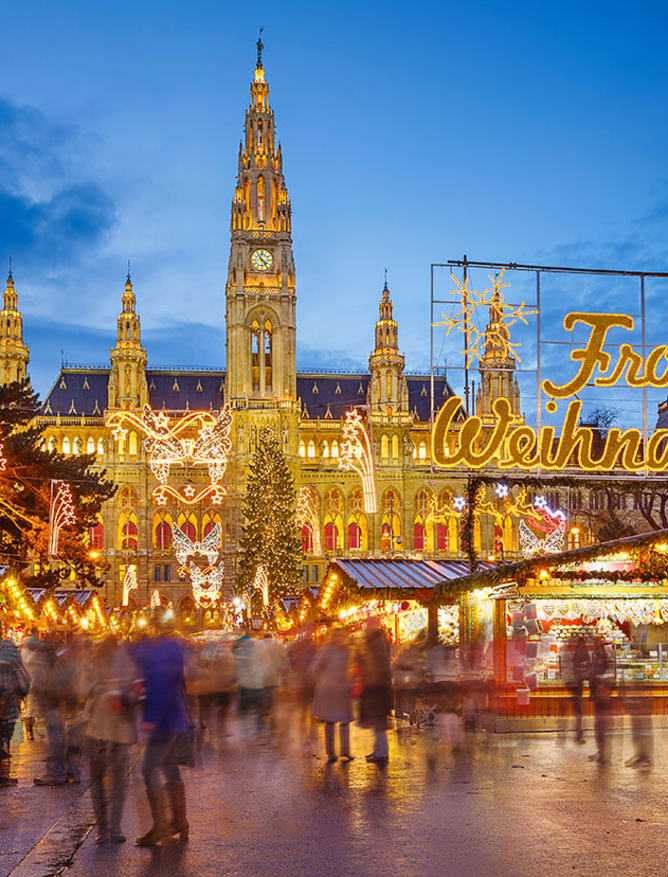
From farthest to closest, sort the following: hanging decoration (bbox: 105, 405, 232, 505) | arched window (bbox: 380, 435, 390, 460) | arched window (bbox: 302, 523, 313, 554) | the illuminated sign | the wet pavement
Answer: arched window (bbox: 380, 435, 390, 460)
arched window (bbox: 302, 523, 313, 554)
hanging decoration (bbox: 105, 405, 232, 505)
the illuminated sign
the wet pavement

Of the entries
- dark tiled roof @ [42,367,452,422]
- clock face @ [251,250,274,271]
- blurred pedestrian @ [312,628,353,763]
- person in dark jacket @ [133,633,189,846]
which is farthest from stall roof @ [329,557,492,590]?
dark tiled roof @ [42,367,452,422]

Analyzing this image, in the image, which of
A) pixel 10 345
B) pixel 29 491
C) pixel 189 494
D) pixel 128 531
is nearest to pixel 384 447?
pixel 128 531

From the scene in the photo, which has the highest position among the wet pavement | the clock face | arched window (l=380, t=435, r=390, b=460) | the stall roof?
the clock face

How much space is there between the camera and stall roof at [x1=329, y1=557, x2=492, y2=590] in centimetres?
2400

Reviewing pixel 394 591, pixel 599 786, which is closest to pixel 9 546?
pixel 394 591

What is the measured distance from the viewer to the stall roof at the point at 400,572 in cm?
2400

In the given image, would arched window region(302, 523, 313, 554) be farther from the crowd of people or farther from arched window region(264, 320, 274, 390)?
the crowd of people

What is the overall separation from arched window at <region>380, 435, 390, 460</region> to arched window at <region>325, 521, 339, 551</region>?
7064mm

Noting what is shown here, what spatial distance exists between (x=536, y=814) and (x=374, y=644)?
4913 mm

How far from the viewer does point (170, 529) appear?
9125 centimetres

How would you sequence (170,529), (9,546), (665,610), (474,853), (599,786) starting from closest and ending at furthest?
1. (474,853)
2. (599,786)
3. (665,610)
4. (9,546)
5. (170,529)

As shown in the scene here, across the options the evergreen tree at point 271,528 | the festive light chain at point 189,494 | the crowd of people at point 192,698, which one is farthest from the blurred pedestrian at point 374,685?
the evergreen tree at point 271,528

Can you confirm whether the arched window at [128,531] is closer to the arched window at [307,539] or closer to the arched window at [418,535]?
the arched window at [307,539]

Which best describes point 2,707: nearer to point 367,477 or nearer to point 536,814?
point 536,814
